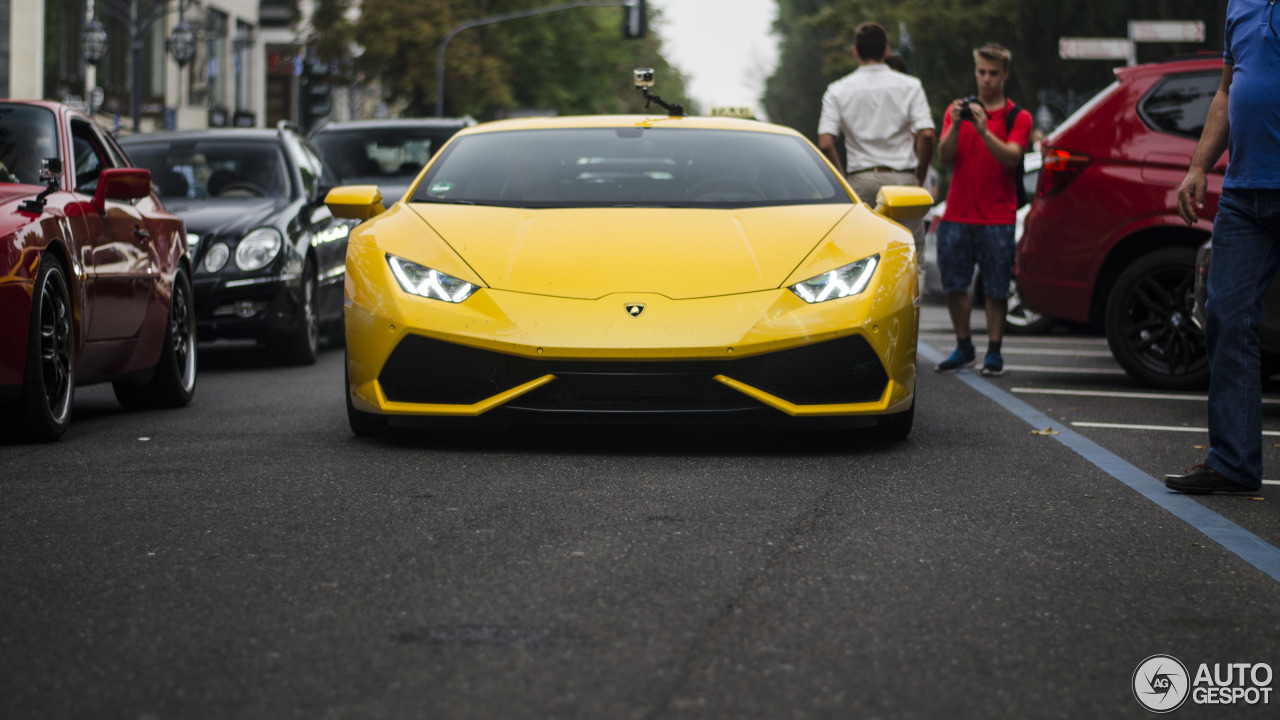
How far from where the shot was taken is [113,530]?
4.58 metres

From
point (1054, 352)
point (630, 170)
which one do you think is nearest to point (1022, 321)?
point (1054, 352)

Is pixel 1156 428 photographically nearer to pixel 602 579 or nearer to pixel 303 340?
pixel 602 579

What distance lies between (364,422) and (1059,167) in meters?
4.55

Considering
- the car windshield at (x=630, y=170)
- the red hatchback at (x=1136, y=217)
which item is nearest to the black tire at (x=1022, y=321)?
the red hatchback at (x=1136, y=217)

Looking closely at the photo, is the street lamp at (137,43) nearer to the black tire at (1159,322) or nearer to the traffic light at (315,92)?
the traffic light at (315,92)

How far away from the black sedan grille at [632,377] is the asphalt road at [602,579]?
0.69 ft

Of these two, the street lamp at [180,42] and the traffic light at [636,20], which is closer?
the street lamp at [180,42]

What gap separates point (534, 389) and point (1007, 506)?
5.48 ft

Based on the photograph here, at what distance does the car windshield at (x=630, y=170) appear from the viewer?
685 centimetres

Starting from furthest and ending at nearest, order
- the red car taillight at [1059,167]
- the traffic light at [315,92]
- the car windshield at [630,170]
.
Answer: the traffic light at [315,92] → the red car taillight at [1059,167] → the car windshield at [630,170]

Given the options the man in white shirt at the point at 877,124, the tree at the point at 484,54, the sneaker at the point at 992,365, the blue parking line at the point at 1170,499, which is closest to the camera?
the blue parking line at the point at 1170,499

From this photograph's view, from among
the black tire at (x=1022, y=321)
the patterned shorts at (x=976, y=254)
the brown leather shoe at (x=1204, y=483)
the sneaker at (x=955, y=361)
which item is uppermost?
the patterned shorts at (x=976, y=254)

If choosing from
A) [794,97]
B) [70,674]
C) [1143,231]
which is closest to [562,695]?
[70,674]

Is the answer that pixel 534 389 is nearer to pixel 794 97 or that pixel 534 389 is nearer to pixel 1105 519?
pixel 1105 519
